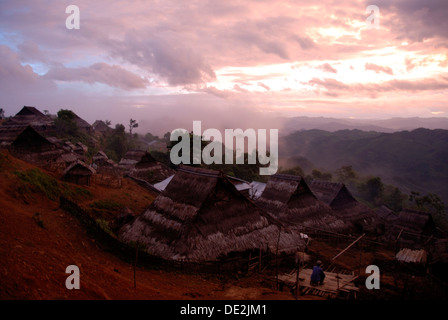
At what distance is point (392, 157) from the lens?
7712 cm

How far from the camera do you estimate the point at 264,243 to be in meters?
12.1

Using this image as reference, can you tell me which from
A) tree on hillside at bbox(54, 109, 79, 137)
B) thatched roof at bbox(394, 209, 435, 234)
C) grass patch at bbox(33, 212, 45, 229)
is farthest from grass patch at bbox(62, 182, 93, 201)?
tree on hillside at bbox(54, 109, 79, 137)

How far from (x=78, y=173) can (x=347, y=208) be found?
22.7 meters

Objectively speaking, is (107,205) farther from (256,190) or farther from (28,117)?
(28,117)

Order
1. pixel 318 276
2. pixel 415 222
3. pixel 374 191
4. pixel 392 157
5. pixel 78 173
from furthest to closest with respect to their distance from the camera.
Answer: pixel 392 157 → pixel 374 191 → pixel 415 222 → pixel 78 173 → pixel 318 276

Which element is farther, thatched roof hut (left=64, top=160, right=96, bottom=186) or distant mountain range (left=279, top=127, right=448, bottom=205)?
distant mountain range (left=279, top=127, right=448, bottom=205)

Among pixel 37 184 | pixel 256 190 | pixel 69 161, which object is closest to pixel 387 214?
pixel 256 190

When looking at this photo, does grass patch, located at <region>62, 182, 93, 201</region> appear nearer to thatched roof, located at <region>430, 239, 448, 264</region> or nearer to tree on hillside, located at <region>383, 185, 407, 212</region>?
thatched roof, located at <region>430, 239, 448, 264</region>

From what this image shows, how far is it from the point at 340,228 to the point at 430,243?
573 centimetres

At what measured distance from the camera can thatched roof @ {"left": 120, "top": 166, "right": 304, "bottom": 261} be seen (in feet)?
35.6

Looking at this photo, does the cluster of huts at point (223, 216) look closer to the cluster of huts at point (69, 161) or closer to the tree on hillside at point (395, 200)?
the cluster of huts at point (69, 161)
